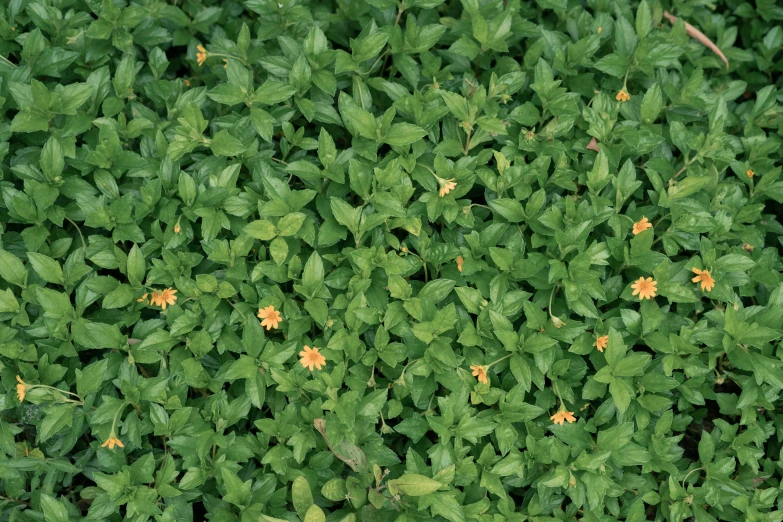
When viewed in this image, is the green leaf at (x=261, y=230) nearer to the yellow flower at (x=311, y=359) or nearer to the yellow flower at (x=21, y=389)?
the yellow flower at (x=311, y=359)

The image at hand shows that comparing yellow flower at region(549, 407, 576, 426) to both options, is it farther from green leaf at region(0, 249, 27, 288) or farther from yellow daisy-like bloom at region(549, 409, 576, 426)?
green leaf at region(0, 249, 27, 288)

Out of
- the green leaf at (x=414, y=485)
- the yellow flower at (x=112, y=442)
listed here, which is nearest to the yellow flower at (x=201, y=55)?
the yellow flower at (x=112, y=442)

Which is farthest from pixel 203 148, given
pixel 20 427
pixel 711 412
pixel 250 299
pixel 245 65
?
pixel 711 412

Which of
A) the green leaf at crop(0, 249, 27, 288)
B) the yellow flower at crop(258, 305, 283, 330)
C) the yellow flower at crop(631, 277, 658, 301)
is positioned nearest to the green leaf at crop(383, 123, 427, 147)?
the yellow flower at crop(258, 305, 283, 330)

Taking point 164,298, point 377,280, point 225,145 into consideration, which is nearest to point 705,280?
point 377,280

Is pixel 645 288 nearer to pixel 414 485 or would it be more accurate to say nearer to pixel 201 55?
pixel 414 485

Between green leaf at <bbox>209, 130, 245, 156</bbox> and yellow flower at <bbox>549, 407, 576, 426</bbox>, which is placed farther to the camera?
green leaf at <bbox>209, 130, 245, 156</bbox>

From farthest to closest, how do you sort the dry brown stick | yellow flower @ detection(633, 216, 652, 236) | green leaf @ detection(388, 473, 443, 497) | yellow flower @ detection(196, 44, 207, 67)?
the dry brown stick
yellow flower @ detection(196, 44, 207, 67)
yellow flower @ detection(633, 216, 652, 236)
green leaf @ detection(388, 473, 443, 497)
